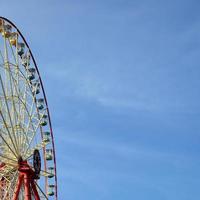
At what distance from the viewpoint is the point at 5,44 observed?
155 feet

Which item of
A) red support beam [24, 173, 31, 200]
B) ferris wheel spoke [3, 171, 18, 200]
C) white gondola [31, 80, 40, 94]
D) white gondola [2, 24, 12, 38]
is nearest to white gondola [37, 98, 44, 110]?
white gondola [31, 80, 40, 94]

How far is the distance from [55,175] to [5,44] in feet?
33.0

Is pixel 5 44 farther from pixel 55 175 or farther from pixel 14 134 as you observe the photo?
pixel 55 175

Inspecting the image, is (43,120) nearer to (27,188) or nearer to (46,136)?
(46,136)

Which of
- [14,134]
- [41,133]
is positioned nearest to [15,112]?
[14,134]

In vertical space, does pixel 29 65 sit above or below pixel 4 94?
above

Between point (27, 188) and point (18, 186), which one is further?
point (27, 188)

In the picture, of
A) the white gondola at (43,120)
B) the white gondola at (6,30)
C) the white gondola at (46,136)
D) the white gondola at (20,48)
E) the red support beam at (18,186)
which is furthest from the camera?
the white gondola at (46,136)

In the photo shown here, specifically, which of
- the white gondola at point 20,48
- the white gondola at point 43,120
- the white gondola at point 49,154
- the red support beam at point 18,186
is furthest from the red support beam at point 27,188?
the white gondola at point 20,48

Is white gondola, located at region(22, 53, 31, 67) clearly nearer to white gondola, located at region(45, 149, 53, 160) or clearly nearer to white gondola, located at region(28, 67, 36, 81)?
white gondola, located at region(28, 67, 36, 81)

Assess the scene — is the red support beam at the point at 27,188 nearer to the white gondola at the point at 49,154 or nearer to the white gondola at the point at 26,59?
the white gondola at the point at 49,154

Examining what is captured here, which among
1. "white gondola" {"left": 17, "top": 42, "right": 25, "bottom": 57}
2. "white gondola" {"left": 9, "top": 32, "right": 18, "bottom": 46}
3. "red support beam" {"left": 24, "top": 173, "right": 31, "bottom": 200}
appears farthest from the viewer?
"white gondola" {"left": 17, "top": 42, "right": 25, "bottom": 57}

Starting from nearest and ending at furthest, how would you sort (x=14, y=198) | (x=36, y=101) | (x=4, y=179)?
(x=14, y=198) → (x=4, y=179) → (x=36, y=101)

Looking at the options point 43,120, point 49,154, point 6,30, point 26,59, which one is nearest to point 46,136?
point 43,120
